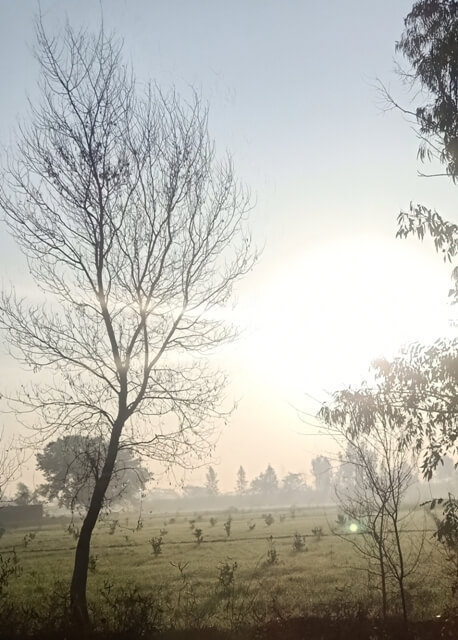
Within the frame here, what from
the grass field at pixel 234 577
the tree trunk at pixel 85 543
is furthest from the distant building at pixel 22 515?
the tree trunk at pixel 85 543

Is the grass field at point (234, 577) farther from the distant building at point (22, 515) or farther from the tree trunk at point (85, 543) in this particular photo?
the distant building at point (22, 515)

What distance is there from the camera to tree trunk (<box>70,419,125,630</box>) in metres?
8.52

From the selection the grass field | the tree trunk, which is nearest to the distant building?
the grass field

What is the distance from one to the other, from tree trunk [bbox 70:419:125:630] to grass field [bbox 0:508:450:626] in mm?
462

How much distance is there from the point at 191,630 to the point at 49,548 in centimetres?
2691

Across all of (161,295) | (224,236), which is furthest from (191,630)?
(224,236)

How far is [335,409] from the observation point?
9.86 meters

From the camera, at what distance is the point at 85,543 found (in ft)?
31.0

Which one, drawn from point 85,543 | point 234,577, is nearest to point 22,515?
point 234,577

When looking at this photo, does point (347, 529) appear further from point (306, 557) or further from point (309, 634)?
point (309, 634)

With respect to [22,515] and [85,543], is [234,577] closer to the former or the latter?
[85,543]

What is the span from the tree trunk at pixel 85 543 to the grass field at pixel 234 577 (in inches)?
18.2

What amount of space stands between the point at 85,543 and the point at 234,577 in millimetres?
11392

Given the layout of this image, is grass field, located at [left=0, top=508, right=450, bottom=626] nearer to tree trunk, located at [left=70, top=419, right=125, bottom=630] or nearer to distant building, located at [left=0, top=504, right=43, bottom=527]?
tree trunk, located at [left=70, top=419, right=125, bottom=630]
